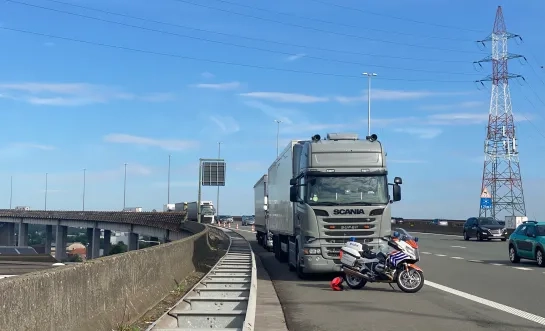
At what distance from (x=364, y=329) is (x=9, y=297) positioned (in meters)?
6.24

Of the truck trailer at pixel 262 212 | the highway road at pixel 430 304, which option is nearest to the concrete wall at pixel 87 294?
the highway road at pixel 430 304

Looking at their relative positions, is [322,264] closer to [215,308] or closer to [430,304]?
[430,304]

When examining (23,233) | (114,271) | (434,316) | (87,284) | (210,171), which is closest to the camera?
(87,284)

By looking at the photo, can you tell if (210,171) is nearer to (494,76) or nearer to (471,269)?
(494,76)

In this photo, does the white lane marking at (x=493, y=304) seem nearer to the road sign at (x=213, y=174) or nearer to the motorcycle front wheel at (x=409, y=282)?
the motorcycle front wheel at (x=409, y=282)

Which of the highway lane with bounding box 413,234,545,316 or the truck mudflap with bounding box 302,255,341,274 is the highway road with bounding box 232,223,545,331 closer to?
the highway lane with bounding box 413,234,545,316

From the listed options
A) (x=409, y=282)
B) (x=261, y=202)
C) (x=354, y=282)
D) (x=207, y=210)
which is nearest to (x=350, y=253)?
(x=354, y=282)

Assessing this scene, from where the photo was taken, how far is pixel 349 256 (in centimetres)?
1581

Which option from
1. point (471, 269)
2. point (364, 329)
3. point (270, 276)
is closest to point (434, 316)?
point (364, 329)

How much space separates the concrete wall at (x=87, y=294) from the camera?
5.79 metres

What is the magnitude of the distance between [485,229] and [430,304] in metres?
34.8

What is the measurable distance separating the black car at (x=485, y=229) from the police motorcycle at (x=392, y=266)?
32.5 m

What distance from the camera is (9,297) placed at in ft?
18.3

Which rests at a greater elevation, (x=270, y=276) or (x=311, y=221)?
(x=311, y=221)
